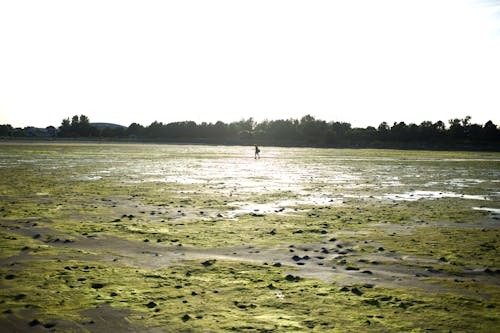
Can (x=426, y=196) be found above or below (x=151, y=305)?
above

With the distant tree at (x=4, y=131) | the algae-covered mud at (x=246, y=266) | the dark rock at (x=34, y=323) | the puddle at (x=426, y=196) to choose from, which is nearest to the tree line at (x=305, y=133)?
the distant tree at (x=4, y=131)

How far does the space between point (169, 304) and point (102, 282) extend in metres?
1.80

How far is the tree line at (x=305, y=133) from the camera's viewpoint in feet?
465

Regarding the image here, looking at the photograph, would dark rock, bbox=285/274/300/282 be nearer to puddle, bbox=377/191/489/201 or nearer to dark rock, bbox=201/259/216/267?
dark rock, bbox=201/259/216/267

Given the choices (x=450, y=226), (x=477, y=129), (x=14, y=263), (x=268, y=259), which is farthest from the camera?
(x=477, y=129)

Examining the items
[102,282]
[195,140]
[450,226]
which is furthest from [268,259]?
[195,140]

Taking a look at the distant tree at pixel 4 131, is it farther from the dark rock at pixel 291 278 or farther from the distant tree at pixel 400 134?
the dark rock at pixel 291 278

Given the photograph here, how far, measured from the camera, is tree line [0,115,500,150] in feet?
465

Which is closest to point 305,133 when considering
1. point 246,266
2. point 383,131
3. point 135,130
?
point 383,131

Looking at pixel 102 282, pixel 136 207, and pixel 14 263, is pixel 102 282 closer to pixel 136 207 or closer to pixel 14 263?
pixel 14 263

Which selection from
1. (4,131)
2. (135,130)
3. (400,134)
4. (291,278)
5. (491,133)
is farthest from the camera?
(135,130)

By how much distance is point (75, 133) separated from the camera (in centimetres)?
18775

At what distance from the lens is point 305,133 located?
170000 mm

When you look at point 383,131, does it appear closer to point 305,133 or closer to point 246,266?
point 305,133
